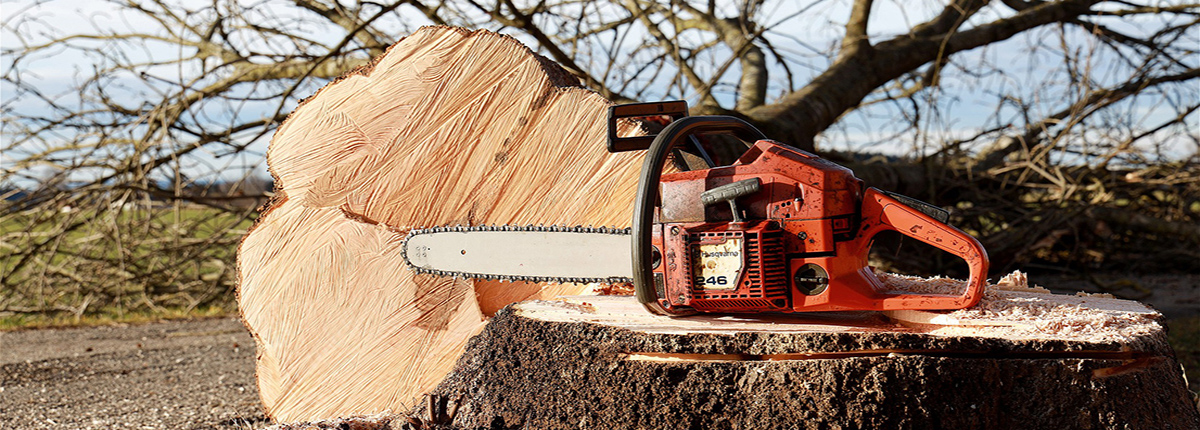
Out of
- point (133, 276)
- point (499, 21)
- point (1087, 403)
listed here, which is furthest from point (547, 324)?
point (133, 276)

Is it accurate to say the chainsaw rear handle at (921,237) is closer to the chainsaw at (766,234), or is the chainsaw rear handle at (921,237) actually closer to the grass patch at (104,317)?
the chainsaw at (766,234)

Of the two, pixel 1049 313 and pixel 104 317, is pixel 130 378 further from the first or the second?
pixel 1049 313

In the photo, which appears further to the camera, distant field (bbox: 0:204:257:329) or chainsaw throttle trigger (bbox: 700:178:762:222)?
distant field (bbox: 0:204:257:329)

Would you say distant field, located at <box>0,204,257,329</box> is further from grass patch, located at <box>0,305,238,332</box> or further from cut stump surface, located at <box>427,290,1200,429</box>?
cut stump surface, located at <box>427,290,1200,429</box>

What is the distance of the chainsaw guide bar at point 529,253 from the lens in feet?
5.77

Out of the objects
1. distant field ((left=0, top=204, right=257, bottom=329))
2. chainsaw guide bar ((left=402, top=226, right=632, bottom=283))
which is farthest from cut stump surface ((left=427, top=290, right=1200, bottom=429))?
distant field ((left=0, top=204, right=257, bottom=329))

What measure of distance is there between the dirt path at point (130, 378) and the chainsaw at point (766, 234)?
43.9 inches

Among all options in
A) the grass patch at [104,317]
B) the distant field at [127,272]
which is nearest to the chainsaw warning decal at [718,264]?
the distant field at [127,272]

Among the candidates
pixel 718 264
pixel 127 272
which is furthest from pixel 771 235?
pixel 127 272

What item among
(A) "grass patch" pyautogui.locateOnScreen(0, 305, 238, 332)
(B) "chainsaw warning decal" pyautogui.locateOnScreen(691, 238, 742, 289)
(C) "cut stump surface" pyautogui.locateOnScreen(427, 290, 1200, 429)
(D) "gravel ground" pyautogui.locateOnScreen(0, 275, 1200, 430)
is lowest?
(D) "gravel ground" pyautogui.locateOnScreen(0, 275, 1200, 430)

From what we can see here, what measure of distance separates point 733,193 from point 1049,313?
70 cm

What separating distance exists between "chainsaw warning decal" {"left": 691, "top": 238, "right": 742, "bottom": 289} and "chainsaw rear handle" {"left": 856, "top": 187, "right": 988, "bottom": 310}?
0.85ft

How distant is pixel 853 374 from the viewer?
1.46 m

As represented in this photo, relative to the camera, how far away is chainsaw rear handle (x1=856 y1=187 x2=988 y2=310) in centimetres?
156
